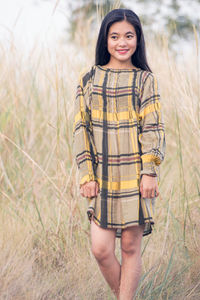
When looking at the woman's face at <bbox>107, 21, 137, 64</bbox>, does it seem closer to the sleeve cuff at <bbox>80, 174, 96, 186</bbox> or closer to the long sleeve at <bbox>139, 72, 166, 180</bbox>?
the long sleeve at <bbox>139, 72, 166, 180</bbox>

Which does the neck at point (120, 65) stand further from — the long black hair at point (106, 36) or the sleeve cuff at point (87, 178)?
the sleeve cuff at point (87, 178)

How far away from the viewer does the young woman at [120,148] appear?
1.69 m

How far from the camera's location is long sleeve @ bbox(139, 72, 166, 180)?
65.6 inches

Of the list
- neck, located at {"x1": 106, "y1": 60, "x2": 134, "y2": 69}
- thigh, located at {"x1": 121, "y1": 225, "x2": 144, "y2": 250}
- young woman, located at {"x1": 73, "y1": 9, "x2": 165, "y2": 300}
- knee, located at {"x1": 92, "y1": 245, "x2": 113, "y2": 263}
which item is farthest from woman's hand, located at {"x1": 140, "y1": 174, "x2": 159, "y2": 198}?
neck, located at {"x1": 106, "y1": 60, "x2": 134, "y2": 69}

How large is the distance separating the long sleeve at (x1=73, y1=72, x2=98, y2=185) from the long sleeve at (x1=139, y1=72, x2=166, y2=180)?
0.65ft

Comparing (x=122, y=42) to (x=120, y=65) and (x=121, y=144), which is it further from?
(x=121, y=144)

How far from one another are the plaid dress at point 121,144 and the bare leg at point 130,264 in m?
0.07

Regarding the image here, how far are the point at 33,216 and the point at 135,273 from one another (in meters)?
0.87

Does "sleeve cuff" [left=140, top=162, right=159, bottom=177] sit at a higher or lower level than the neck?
lower

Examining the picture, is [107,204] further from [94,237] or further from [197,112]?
[197,112]

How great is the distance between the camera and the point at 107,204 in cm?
170

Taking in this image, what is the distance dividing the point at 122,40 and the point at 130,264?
2.91ft

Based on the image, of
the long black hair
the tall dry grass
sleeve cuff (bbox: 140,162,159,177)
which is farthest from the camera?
the tall dry grass

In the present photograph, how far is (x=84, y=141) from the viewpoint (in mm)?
1739
